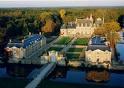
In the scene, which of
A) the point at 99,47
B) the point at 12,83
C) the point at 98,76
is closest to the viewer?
the point at 12,83

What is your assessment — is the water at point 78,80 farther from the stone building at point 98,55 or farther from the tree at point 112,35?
the tree at point 112,35

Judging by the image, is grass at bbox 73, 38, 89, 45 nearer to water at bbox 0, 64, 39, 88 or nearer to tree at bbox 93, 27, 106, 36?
tree at bbox 93, 27, 106, 36

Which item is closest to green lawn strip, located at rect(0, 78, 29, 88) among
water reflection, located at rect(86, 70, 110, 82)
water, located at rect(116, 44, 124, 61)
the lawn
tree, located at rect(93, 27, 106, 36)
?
water reflection, located at rect(86, 70, 110, 82)

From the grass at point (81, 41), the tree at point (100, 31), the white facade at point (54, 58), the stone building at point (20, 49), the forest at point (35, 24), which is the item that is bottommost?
the white facade at point (54, 58)

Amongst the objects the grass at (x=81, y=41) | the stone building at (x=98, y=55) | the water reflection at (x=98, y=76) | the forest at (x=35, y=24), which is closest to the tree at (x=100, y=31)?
the grass at (x=81, y=41)

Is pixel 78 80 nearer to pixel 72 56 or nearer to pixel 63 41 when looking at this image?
pixel 72 56

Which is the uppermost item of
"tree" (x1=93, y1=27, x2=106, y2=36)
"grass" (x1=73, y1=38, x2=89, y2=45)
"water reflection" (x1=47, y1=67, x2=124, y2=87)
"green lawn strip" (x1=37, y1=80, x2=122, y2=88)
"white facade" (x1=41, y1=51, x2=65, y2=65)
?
"tree" (x1=93, y1=27, x2=106, y2=36)

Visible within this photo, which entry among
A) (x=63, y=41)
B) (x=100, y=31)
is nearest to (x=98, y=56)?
(x=63, y=41)

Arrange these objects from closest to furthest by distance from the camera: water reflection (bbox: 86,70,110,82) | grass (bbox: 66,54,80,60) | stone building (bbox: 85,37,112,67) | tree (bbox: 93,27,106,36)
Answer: water reflection (bbox: 86,70,110,82) < stone building (bbox: 85,37,112,67) < grass (bbox: 66,54,80,60) < tree (bbox: 93,27,106,36)

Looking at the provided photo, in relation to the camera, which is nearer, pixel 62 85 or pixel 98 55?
pixel 62 85
